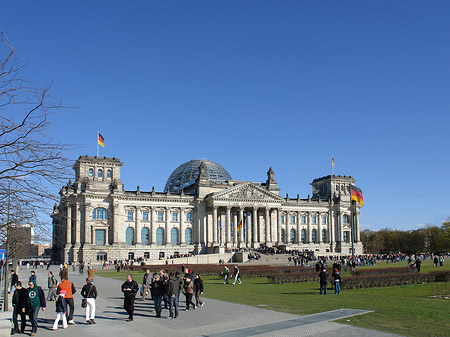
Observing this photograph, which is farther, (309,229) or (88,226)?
(309,229)

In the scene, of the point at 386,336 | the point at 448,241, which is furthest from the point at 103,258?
the point at 448,241

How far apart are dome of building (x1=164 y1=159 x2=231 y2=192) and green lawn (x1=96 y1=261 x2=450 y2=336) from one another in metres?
78.1

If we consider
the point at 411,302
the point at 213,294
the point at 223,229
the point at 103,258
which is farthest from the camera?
the point at 223,229

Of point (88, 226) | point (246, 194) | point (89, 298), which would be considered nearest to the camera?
point (89, 298)

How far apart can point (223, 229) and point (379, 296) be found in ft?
242

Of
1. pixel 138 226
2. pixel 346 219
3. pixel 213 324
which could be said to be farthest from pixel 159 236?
pixel 213 324

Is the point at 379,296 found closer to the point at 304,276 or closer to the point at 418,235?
the point at 304,276

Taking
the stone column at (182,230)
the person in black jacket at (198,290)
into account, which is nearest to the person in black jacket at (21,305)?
the person in black jacket at (198,290)

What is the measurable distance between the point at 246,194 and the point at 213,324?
3176 inches

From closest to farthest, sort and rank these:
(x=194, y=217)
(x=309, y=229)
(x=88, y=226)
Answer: (x=88, y=226)
(x=194, y=217)
(x=309, y=229)

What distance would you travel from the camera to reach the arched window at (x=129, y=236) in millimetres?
90875

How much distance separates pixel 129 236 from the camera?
91250 millimetres

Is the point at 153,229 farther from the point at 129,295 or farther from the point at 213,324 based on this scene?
the point at 213,324

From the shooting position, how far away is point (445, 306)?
2209cm
